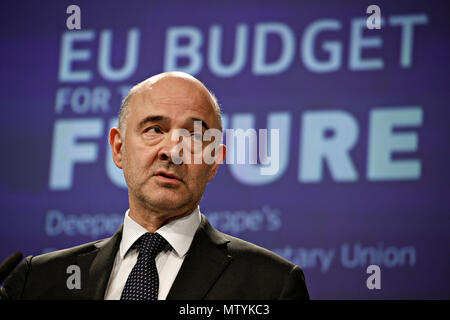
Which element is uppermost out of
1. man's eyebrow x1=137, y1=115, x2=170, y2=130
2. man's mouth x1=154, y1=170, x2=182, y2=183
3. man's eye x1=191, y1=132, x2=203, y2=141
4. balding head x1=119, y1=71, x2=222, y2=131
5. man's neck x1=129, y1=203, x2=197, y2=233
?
balding head x1=119, y1=71, x2=222, y2=131

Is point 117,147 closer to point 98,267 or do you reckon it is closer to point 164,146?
point 164,146

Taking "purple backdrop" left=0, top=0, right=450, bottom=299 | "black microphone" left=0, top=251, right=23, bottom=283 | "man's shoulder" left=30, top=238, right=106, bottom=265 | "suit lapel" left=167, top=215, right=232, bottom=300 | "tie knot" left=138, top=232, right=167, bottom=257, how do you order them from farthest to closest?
"purple backdrop" left=0, top=0, right=450, bottom=299
"man's shoulder" left=30, top=238, right=106, bottom=265
"tie knot" left=138, top=232, right=167, bottom=257
"suit lapel" left=167, top=215, right=232, bottom=300
"black microphone" left=0, top=251, right=23, bottom=283

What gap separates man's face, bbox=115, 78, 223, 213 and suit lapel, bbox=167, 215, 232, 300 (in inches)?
4.4

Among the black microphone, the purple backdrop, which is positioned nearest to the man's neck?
the black microphone

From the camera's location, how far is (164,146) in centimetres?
176

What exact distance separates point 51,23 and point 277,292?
2839 mm

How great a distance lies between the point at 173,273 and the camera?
5.61 feet

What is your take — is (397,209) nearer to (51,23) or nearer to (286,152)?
(286,152)

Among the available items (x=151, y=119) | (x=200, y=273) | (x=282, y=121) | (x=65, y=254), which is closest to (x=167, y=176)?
(x=151, y=119)

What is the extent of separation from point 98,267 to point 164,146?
1.28 ft

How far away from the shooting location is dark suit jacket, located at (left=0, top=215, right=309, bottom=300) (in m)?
1.63

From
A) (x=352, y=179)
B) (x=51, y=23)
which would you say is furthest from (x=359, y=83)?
(x=51, y=23)

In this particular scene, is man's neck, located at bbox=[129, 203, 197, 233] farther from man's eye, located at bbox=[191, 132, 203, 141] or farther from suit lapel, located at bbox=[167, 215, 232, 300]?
man's eye, located at bbox=[191, 132, 203, 141]

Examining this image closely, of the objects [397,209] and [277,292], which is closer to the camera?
[277,292]
